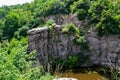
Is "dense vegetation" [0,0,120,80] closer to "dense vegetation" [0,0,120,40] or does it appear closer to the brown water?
"dense vegetation" [0,0,120,40]

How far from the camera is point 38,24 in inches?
1257

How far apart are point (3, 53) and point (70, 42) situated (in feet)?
56.4

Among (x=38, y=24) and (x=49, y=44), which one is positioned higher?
(x=38, y=24)

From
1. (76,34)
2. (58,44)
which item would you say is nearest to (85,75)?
(58,44)

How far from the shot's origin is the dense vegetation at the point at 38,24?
640 centimetres

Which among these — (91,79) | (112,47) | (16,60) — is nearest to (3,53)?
(16,60)

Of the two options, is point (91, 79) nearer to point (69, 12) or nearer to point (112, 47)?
point (112, 47)

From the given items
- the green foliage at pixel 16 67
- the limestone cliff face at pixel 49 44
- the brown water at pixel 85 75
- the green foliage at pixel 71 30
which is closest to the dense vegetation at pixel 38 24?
the green foliage at pixel 16 67

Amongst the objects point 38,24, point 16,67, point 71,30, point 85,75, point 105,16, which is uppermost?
point 16,67

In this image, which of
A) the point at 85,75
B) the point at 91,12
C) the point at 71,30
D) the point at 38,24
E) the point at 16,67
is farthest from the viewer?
the point at 38,24

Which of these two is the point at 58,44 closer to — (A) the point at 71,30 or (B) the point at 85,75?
(A) the point at 71,30

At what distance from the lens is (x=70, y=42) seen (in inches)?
932

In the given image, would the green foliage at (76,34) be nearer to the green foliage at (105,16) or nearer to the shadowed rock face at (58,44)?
the shadowed rock face at (58,44)

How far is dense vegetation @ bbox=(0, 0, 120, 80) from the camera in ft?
21.0
